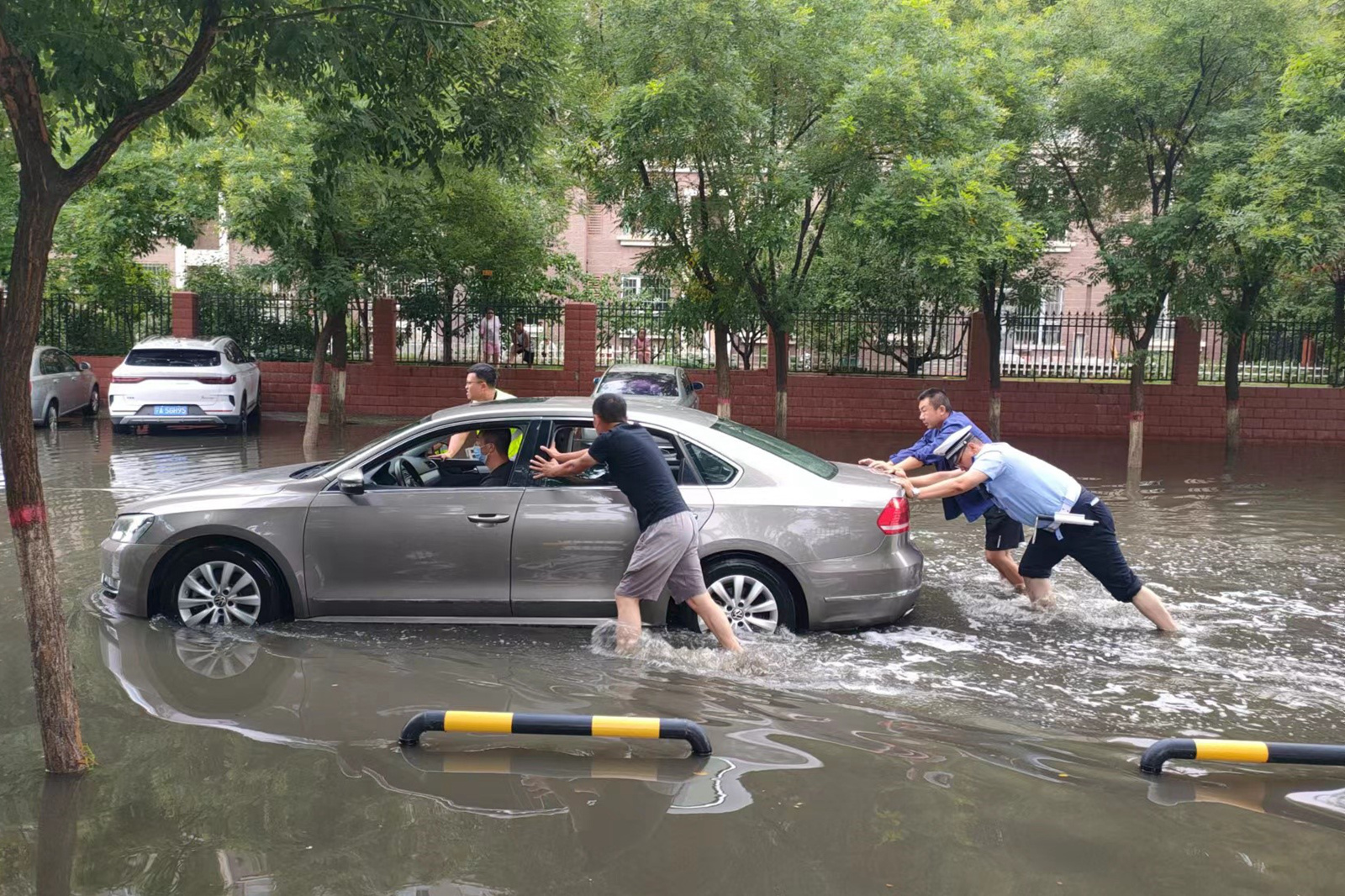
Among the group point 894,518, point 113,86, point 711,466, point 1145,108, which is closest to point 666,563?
point 711,466

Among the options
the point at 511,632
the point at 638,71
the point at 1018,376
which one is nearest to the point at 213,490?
the point at 511,632

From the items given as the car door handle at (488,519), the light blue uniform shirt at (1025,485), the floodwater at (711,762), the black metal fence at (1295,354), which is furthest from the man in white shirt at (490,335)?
the light blue uniform shirt at (1025,485)

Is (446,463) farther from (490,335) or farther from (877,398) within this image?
(490,335)

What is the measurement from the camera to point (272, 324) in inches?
907

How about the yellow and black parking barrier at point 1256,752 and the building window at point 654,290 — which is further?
the building window at point 654,290

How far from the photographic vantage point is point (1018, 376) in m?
21.1

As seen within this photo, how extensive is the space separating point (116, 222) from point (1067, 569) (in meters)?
16.2

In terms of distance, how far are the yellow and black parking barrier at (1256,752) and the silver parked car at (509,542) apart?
2.26 meters

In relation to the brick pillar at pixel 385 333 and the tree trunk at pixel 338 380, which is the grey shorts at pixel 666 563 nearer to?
the tree trunk at pixel 338 380

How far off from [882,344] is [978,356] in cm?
177

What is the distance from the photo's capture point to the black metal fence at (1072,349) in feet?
67.1

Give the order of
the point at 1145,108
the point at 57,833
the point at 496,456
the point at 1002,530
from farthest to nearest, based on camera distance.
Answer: the point at 1145,108
the point at 1002,530
the point at 496,456
the point at 57,833

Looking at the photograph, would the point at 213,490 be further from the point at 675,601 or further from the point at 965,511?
the point at 965,511

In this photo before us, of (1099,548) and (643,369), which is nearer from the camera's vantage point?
(1099,548)
